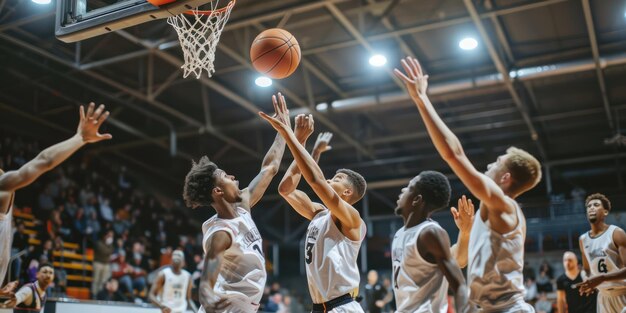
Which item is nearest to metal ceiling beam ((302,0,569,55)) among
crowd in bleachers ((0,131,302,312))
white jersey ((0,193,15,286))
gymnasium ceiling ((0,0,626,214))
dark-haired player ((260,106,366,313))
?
gymnasium ceiling ((0,0,626,214))

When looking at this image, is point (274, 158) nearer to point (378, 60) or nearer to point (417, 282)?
point (417, 282)

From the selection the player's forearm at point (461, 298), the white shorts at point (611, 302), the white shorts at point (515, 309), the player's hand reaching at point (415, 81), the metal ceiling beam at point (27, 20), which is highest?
the metal ceiling beam at point (27, 20)

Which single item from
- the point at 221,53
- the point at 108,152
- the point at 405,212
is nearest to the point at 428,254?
the point at 405,212

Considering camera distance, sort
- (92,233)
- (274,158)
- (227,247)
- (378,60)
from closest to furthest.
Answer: (227,247) → (274,158) → (378,60) → (92,233)

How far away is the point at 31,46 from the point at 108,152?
24.9 ft

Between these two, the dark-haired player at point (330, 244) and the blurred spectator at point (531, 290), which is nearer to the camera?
the dark-haired player at point (330, 244)

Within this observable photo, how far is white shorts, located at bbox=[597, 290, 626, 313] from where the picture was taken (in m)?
6.80

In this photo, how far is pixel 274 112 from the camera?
1650 centimetres

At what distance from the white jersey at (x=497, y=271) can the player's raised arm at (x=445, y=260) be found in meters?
0.12

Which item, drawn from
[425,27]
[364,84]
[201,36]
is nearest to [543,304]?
[364,84]

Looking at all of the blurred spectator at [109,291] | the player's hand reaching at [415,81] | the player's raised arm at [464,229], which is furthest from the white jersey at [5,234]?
the blurred spectator at [109,291]

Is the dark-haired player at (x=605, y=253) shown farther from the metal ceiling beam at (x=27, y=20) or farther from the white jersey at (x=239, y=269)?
the metal ceiling beam at (x=27, y=20)

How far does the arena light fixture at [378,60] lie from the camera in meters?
13.0

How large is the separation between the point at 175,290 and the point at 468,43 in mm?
7065
